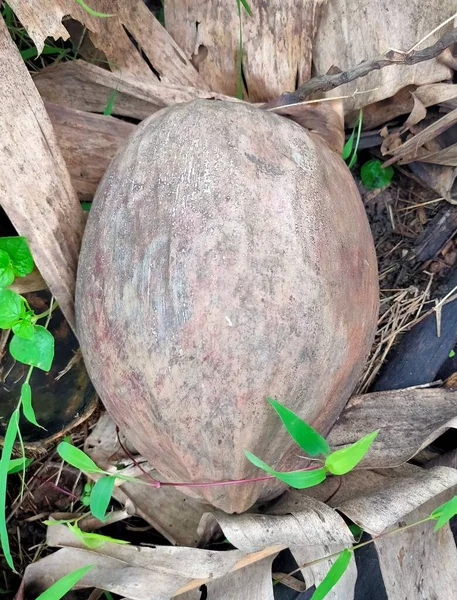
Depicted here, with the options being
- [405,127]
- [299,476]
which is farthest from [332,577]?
[405,127]

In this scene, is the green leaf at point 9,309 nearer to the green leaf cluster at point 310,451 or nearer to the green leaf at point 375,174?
the green leaf cluster at point 310,451

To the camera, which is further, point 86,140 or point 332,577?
point 86,140

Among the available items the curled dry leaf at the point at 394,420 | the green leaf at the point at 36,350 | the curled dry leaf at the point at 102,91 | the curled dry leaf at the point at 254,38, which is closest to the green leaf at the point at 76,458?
the green leaf at the point at 36,350

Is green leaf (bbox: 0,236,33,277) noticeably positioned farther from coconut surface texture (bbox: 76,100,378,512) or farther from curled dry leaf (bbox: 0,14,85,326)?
coconut surface texture (bbox: 76,100,378,512)

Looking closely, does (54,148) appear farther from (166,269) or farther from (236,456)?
(236,456)

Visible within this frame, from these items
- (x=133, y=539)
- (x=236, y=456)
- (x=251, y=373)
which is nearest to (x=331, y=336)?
(x=251, y=373)

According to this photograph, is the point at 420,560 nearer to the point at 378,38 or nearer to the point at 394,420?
the point at 394,420

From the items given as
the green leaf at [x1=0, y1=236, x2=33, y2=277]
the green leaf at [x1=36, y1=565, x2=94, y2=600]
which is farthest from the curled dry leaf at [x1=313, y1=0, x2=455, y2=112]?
the green leaf at [x1=36, y1=565, x2=94, y2=600]
